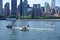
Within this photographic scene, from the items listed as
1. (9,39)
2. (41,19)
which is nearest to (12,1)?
(41,19)

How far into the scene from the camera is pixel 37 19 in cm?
10262

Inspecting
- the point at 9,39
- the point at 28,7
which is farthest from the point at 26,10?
the point at 9,39

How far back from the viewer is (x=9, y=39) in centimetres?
2992

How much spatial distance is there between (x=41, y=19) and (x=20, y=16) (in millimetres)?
7767

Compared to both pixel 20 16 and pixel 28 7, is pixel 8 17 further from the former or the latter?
pixel 28 7

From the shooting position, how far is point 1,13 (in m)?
98.4

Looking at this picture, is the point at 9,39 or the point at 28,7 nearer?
the point at 9,39

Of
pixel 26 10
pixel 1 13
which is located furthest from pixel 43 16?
pixel 1 13

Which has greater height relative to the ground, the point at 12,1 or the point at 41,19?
the point at 12,1

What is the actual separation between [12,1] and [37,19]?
11.9 metres

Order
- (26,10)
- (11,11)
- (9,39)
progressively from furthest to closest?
(26,10)
(11,11)
(9,39)

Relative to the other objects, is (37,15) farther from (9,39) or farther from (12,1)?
(9,39)

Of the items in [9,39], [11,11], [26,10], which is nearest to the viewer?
[9,39]

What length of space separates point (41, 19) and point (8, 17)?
11927mm
